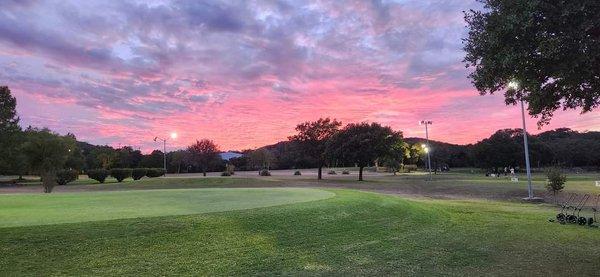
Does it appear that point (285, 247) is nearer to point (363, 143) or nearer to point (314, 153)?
point (363, 143)

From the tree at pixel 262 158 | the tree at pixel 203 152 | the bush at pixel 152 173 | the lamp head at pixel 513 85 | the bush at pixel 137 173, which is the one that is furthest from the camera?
the tree at pixel 262 158

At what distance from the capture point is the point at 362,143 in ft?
194

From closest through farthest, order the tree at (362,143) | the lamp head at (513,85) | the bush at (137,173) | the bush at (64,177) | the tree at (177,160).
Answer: the lamp head at (513,85), the bush at (64,177), the tree at (362,143), the bush at (137,173), the tree at (177,160)

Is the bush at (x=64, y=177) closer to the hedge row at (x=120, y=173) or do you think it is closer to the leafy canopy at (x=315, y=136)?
the hedge row at (x=120, y=173)

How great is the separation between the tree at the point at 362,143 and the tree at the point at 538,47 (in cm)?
4609

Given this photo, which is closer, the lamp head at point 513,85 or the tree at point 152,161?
the lamp head at point 513,85

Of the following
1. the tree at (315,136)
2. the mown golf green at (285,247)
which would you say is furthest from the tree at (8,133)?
the mown golf green at (285,247)

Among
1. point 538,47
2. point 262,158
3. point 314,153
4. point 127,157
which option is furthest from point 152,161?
point 538,47

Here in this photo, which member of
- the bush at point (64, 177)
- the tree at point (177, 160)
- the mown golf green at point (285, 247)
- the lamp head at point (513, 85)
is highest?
the tree at point (177, 160)

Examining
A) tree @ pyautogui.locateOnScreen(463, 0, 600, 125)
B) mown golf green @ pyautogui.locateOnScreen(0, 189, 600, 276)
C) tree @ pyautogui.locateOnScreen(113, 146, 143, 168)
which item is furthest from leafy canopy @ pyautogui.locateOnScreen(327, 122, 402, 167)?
tree @ pyautogui.locateOnScreen(113, 146, 143, 168)

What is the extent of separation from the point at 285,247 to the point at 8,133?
75701 millimetres

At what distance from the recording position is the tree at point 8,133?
6662cm

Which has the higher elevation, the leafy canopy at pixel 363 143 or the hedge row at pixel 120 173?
the leafy canopy at pixel 363 143

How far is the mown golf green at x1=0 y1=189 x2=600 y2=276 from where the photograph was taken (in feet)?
28.9
